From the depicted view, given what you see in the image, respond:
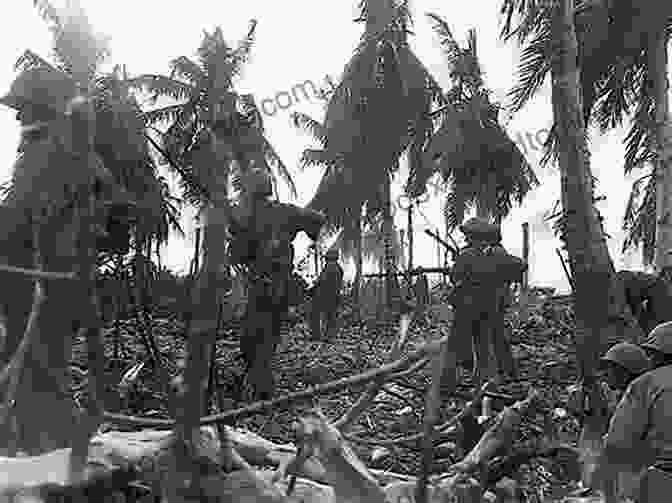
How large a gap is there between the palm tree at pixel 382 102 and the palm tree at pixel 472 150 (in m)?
0.74

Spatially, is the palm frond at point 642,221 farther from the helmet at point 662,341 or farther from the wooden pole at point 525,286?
the helmet at point 662,341

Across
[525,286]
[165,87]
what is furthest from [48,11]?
[525,286]

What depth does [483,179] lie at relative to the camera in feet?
74.2

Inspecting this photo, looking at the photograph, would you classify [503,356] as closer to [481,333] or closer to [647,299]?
[481,333]

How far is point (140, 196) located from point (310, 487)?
1.85 meters

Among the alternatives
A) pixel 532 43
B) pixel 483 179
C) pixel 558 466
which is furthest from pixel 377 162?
pixel 558 466

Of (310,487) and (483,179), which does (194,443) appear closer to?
(310,487)

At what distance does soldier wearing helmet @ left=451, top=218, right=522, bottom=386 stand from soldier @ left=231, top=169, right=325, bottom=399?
1528 mm

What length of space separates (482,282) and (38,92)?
4932 millimetres

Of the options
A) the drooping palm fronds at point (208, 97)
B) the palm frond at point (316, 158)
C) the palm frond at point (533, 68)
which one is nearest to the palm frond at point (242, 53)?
the drooping palm fronds at point (208, 97)

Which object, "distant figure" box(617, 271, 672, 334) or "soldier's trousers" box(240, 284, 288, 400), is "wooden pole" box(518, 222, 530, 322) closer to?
"distant figure" box(617, 271, 672, 334)

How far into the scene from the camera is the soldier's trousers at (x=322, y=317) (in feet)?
46.6

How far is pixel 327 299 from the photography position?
1462 cm

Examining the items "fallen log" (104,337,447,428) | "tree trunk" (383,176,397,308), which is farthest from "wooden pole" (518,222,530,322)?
"fallen log" (104,337,447,428)
